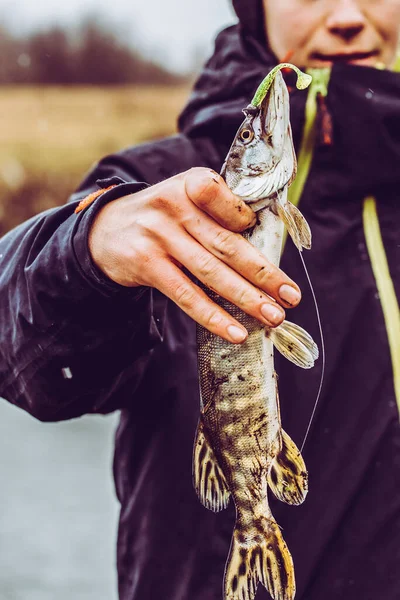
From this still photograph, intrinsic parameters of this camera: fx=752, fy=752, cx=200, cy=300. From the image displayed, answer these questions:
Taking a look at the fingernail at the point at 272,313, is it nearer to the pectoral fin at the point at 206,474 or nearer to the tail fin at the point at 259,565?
the pectoral fin at the point at 206,474

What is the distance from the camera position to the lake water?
218 inches

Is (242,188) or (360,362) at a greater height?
(242,188)

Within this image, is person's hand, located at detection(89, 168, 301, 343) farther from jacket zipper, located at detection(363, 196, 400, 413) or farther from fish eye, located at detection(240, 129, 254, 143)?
jacket zipper, located at detection(363, 196, 400, 413)

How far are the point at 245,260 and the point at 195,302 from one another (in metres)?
0.11

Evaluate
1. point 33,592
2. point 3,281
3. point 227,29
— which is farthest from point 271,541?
point 33,592

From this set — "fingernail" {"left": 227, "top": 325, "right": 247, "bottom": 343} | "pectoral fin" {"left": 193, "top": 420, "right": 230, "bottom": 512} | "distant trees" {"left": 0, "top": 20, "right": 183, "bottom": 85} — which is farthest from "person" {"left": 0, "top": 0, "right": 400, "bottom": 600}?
"distant trees" {"left": 0, "top": 20, "right": 183, "bottom": 85}

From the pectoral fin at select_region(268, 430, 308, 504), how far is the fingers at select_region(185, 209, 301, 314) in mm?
312

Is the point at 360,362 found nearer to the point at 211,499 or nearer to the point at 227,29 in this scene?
the point at 211,499

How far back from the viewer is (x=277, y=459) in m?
1.40

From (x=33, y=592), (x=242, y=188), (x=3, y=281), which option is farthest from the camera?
A: (x=33, y=592)

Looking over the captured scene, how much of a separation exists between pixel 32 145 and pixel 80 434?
6.78m

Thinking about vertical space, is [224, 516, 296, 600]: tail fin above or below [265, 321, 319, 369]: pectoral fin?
below

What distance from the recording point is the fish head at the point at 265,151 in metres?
1.26

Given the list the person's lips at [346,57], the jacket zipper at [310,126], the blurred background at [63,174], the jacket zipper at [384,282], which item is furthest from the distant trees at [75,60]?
the jacket zipper at [384,282]
